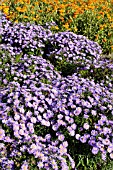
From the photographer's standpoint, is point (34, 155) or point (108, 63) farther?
point (108, 63)

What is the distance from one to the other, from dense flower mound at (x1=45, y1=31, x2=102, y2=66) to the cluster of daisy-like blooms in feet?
2.26

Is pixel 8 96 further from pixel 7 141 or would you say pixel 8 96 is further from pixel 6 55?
pixel 6 55

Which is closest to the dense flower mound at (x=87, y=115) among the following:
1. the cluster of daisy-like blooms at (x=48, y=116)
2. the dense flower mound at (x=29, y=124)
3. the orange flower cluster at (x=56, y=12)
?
the cluster of daisy-like blooms at (x=48, y=116)

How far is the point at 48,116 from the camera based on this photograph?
3492 mm

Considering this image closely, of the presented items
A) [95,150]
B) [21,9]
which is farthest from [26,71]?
[21,9]

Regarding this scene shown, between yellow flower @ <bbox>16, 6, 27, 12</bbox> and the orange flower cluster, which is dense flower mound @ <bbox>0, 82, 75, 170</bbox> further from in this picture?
the orange flower cluster

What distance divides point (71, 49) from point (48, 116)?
199cm

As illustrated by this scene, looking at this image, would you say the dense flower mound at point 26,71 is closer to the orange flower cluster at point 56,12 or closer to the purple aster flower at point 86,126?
the purple aster flower at point 86,126

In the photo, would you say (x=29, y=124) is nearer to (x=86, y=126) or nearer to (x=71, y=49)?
(x=86, y=126)

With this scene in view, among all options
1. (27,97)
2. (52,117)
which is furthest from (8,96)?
(52,117)

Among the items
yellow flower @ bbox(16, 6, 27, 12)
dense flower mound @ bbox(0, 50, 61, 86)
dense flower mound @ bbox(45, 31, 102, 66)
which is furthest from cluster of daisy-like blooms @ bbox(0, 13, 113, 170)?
yellow flower @ bbox(16, 6, 27, 12)

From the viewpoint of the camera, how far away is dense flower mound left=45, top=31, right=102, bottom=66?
5117 mm

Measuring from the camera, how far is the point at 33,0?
7.47 metres

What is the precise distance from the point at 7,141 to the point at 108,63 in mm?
2258
